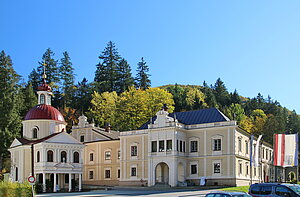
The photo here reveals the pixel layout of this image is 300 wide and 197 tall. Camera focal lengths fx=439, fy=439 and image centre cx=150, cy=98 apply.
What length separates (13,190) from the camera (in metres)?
27.1

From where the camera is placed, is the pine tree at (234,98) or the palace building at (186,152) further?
the pine tree at (234,98)

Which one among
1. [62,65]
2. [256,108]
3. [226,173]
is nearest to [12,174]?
[226,173]

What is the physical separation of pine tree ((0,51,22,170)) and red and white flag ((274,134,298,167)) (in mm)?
43113

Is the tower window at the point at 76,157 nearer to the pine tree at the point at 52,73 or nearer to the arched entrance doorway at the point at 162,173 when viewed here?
the arched entrance doorway at the point at 162,173

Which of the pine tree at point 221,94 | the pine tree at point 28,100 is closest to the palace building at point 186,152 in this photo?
the pine tree at point 28,100

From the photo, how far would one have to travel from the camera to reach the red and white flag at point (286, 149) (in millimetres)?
48000

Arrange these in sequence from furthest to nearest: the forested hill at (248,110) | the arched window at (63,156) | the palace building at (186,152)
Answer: the forested hill at (248,110)
the arched window at (63,156)
the palace building at (186,152)

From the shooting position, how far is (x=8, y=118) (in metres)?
73.1

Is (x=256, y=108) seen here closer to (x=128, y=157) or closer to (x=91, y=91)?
(x=91, y=91)

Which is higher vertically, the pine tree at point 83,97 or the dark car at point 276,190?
the pine tree at point 83,97

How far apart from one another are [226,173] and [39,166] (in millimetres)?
23008

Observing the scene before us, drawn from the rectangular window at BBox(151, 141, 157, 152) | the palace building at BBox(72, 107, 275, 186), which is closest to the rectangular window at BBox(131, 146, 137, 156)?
the palace building at BBox(72, 107, 275, 186)

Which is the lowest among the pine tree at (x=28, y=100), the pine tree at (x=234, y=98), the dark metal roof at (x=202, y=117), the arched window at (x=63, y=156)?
the arched window at (x=63, y=156)

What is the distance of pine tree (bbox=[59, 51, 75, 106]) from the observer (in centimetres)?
9731
